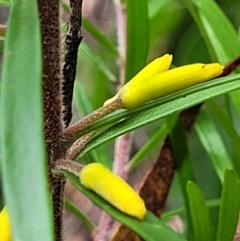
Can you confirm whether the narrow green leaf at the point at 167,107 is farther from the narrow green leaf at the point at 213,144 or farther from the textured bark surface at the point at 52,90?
the narrow green leaf at the point at 213,144

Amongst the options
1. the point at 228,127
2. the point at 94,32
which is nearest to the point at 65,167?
the point at 228,127

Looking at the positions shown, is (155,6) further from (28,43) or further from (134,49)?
(28,43)

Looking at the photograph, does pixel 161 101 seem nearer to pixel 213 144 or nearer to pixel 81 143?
pixel 81 143

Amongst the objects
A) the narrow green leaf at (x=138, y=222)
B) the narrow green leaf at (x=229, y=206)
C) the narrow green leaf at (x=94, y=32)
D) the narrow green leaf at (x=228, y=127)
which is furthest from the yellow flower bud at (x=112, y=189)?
the narrow green leaf at (x=94, y=32)

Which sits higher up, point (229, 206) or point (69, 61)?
point (69, 61)

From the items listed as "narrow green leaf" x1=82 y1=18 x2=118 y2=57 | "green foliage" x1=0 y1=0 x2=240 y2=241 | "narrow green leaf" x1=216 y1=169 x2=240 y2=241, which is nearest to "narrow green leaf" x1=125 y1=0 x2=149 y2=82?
"green foliage" x1=0 y1=0 x2=240 y2=241

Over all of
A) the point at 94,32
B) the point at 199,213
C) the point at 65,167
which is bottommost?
the point at 199,213

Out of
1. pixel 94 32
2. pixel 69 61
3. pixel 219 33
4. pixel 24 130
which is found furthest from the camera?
pixel 94 32
